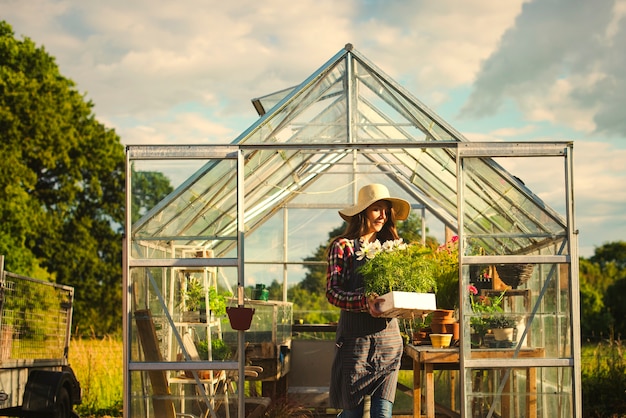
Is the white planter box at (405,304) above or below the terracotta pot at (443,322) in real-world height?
above

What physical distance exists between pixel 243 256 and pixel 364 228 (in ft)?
4.84

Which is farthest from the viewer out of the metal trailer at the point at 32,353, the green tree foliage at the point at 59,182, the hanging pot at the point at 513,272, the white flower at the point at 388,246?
the green tree foliage at the point at 59,182

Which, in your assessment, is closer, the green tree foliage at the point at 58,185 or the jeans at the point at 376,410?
the jeans at the point at 376,410

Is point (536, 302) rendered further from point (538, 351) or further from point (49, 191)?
point (49, 191)

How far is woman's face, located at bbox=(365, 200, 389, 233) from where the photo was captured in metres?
4.98

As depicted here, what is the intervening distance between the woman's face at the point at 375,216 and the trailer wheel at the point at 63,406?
3.07 metres

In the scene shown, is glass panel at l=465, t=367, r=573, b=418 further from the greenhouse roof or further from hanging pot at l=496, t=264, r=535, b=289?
the greenhouse roof

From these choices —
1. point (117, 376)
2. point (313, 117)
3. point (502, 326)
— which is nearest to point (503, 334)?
point (502, 326)

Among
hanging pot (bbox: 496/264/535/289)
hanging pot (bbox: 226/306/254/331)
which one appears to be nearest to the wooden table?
hanging pot (bbox: 496/264/535/289)

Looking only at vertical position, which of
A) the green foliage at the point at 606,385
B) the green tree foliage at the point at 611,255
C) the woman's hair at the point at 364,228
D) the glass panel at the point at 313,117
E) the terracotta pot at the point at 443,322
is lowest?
the green foliage at the point at 606,385

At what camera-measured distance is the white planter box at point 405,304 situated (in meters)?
4.46

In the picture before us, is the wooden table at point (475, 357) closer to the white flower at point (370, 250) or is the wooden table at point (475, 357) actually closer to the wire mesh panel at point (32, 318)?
the white flower at point (370, 250)

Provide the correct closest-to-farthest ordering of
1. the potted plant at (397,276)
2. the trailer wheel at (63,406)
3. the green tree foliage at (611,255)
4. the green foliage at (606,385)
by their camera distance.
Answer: the potted plant at (397,276), the trailer wheel at (63,406), the green foliage at (606,385), the green tree foliage at (611,255)

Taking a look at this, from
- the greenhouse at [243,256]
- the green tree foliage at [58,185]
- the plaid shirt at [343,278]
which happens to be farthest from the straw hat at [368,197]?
the green tree foliage at [58,185]
